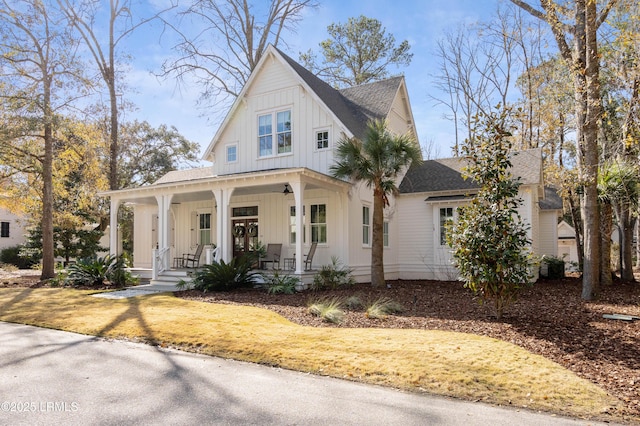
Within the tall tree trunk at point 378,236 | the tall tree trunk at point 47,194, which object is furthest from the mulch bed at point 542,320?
the tall tree trunk at point 47,194

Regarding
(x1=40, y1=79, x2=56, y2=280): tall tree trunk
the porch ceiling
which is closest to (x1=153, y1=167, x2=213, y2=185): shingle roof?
the porch ceiling

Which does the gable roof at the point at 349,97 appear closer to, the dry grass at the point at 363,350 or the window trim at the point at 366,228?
the window trim at the point at 366,228

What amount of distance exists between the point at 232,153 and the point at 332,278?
719 cm

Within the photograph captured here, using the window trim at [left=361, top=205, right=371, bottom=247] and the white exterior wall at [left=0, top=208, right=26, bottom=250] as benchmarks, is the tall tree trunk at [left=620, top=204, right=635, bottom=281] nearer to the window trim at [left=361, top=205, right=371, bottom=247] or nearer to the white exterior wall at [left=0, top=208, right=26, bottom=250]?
the window trim at [left=361, top=205, right=371, bottom=247]

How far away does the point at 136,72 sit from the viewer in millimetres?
23000

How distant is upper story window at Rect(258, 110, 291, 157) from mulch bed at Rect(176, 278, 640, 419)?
235 inches

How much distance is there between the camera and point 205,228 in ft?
61.6

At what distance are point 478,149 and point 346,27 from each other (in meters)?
23.6

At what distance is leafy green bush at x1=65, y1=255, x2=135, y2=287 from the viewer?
49.9 feet

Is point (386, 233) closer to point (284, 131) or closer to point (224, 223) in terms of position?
point (284, 131)

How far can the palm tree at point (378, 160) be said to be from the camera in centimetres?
1269

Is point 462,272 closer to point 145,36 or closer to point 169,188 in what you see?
point 169,188

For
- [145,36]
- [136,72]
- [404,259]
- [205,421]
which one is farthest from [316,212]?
[145,36]

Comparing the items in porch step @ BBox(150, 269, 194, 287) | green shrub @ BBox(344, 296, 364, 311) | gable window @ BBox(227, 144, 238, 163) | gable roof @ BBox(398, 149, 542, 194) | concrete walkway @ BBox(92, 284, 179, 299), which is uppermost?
gable window @ BBox(227, 144, 238, 163)
